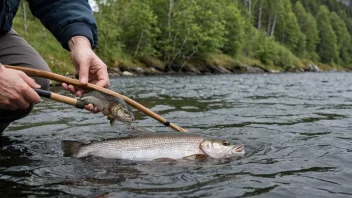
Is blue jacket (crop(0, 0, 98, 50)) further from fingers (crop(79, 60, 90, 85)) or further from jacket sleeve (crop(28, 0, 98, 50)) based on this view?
fingers (crop(79, 60, 90, 85))

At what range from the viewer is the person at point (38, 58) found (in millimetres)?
2908

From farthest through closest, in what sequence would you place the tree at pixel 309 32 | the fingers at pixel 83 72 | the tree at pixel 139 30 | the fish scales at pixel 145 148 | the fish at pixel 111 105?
1. the tree at pixel 309 32
2. the tree at pixel 139 30
3. the fish scales at pixel 145 148
4. the fish at pixel 111 105
5. the fingers at pixel 83 72

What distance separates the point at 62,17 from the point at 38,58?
727mm

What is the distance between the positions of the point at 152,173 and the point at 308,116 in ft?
15.4

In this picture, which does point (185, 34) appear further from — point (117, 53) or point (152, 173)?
point (152, 173)

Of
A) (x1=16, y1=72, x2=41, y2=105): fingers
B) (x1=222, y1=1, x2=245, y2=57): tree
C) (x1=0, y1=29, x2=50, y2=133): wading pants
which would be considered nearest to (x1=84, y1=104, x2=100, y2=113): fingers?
(x1=16, y1=72, x2=41, y2=105): fingers

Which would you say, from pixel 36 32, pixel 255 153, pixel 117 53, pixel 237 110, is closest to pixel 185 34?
pixel 117 53

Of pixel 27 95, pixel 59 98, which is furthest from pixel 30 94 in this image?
pixel 59 98

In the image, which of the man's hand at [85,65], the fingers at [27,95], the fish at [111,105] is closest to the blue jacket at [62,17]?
the man's hand at [85,65]

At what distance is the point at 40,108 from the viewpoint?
8289 millimetres

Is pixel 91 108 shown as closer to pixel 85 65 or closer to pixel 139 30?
pixel 85 65

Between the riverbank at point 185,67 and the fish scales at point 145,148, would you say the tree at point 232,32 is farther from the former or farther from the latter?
the fish scales at point 145,148

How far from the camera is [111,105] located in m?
3.79

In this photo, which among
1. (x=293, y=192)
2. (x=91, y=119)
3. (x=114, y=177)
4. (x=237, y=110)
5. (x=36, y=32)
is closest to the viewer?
(x=293, y=192)
